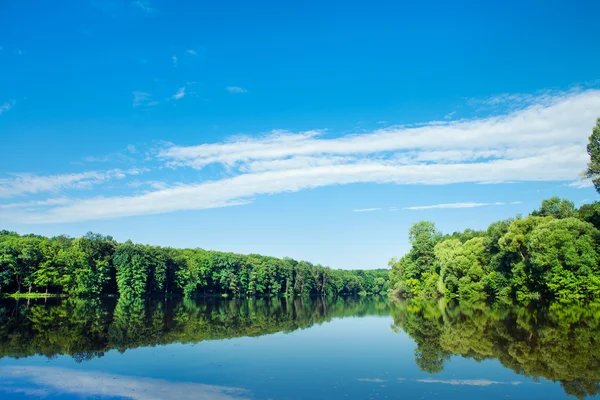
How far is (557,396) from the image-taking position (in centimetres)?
1346

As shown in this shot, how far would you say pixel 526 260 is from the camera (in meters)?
59.1

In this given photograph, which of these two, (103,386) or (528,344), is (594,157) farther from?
(103,386)

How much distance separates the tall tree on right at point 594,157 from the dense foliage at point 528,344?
20.8 meters

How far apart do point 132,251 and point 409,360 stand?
270 feet

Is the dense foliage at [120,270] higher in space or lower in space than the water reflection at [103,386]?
higher

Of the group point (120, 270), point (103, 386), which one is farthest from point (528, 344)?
point (120, 270)

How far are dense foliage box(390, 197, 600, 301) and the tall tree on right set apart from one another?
5698 millimetres

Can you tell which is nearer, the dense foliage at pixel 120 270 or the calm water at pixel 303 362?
the calm water at pixel 303 362

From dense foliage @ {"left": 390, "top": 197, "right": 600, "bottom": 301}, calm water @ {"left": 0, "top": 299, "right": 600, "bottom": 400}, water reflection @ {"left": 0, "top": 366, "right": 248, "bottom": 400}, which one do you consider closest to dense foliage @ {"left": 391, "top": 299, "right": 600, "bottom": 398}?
calm water @ {"left": 0, "top": 299, "right": 600, "bottom": 400}

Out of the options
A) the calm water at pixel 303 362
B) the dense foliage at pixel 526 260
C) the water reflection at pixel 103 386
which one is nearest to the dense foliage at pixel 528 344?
the calm water at pixel 303 362

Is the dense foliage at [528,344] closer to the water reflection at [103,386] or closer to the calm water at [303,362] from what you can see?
the calm water at [303,362]

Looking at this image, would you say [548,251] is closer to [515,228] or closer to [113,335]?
[515,228]

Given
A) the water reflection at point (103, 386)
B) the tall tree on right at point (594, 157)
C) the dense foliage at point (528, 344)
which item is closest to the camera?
the water reflection at point (103, 386)

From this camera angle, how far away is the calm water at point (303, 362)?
14.6 metres
